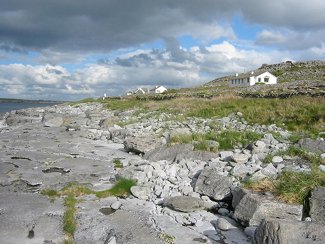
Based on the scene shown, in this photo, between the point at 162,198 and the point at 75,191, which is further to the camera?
the point at 75,191

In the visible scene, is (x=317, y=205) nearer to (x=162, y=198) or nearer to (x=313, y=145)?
(x=162, y=198)

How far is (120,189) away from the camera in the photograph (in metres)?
12.2

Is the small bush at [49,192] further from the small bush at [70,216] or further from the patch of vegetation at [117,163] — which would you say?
the patch of vegetation at [117,163]

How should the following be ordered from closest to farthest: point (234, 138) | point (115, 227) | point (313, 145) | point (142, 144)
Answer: point (115, 227), point (313, 145), point (234, 138), point (142, 144)

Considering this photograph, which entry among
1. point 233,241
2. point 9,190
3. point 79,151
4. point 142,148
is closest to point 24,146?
point 79,151

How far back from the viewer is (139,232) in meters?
8.92

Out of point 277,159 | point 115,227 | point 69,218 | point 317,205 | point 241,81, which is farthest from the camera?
point 241,81

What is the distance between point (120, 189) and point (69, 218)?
2.67 m

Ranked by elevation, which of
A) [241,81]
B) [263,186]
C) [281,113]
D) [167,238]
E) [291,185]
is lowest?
[167,238]

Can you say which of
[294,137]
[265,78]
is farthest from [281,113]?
[265,78]

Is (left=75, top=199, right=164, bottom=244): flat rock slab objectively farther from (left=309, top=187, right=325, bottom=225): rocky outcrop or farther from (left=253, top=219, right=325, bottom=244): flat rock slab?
(left=309, top=187, right=325, bottom=225): rocky outcrop

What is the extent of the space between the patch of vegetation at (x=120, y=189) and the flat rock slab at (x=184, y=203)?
1.82 meters

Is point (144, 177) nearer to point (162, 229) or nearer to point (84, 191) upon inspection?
point (84, 191)

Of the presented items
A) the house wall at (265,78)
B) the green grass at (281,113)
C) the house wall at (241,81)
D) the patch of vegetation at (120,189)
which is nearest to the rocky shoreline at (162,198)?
the patch of vegetation at (120,189)
